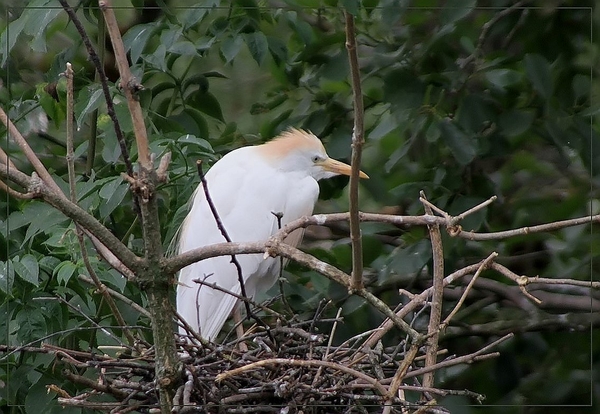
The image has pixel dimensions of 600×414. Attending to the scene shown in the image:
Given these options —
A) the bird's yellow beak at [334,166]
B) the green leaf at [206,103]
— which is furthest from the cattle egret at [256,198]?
the green leaf at [206,103]

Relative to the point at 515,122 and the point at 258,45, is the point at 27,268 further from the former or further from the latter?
the point at 515,122

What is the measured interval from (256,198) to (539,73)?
84 cm

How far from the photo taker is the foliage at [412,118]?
86.5 inches

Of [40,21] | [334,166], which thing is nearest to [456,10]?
[334,166]

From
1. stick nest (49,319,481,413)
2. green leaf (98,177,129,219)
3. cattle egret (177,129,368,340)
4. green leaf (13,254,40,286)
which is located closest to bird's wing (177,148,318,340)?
cattle egret (177,129,368,340)

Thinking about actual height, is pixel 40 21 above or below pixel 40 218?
above

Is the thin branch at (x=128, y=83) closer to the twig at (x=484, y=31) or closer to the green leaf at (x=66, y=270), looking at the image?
the green leaf at (x=66, y=270)

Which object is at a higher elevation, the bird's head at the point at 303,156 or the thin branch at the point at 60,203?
the bird's head at the point at 303,156

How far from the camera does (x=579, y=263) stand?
2354mm

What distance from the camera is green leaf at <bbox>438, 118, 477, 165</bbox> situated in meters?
2.29

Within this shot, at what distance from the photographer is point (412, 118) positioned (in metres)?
2.35

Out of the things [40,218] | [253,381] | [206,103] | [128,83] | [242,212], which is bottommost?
[253,381]

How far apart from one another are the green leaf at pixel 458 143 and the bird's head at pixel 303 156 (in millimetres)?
271

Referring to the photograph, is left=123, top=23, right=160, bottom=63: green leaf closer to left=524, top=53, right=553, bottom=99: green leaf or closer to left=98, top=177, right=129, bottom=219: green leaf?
left=98, top=177, right=129, bottom=219: green leaf
